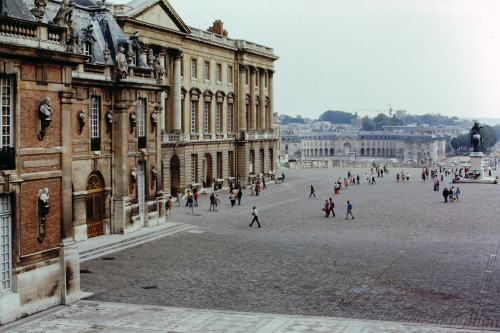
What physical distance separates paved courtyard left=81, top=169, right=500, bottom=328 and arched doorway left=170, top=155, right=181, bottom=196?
32.0ft

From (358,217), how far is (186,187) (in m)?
18.3

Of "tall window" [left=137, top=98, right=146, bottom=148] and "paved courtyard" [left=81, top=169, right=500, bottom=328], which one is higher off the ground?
"tall window" [left=137, top=98, right=146, bottom=148]

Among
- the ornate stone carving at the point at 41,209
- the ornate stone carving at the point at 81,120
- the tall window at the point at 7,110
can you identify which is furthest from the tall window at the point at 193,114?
the tall window at the point at 7,110

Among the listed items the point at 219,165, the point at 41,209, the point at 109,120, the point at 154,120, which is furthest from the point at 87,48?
the point at 219,165

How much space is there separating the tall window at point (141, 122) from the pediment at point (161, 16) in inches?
577

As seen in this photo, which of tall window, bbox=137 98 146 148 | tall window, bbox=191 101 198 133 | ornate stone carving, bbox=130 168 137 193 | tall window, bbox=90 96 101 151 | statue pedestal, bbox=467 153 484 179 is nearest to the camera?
tall window, bbox=90 96 101 151

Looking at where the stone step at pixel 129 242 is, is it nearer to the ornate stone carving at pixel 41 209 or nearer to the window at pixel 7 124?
the ornate stone carving at pixel 41 209

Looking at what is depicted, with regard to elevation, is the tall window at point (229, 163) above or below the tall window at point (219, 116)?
below

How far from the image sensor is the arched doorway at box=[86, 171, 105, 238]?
115 feet

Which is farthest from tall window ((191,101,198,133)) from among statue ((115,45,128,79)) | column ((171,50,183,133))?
statue ((115,45,128,79))

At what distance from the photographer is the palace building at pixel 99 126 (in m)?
22.0

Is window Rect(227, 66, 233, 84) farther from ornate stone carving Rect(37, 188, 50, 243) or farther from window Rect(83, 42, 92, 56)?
ornate stone carving Rect(37, 188, 50, 243)

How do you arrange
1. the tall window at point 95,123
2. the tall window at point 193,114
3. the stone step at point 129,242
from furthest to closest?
1. the tall window at point 193,114
2. the tall window at point 95,123
3. the stone step at point 129,242

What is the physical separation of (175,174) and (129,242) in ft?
82.5
